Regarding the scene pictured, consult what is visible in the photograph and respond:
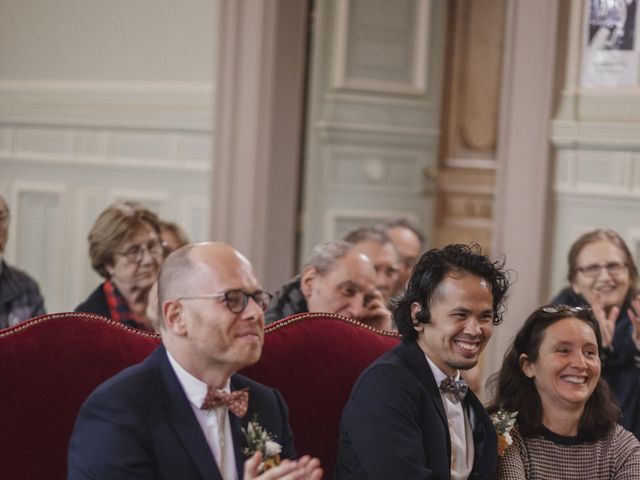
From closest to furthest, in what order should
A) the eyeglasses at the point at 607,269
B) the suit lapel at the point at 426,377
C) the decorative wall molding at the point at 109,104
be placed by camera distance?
the suit lapel at the point at 426,377 < the eyeglasses at the point at 607,269 < the decorative wall molding at the point at 109,104

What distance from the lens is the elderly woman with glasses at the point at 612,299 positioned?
11.9ft

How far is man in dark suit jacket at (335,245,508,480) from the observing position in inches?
95.1

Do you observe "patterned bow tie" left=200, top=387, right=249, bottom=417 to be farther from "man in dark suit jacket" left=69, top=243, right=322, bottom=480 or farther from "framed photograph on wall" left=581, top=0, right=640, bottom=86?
"framed photograph on wall" left=581, top=0, right=640, bottom=86

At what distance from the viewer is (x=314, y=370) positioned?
2865mm

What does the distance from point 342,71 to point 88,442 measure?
3914 millimetres

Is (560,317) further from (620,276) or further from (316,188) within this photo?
(316,188)

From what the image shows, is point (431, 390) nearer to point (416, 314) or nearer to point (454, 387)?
point (454, 387)

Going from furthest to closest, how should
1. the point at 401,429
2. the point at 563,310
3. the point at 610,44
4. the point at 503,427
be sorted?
the point at 610,44 < the point at 563,310 < the point at 503,427 < the point at 401,429

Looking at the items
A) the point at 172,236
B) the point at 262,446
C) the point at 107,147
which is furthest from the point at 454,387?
the point at 107,147

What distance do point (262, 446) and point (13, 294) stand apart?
6.51 ft

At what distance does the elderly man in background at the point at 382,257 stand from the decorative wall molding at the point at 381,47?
5.81ft

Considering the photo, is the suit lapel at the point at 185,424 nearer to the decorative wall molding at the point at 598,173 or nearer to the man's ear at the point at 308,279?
the man's ear at the point at 308,279

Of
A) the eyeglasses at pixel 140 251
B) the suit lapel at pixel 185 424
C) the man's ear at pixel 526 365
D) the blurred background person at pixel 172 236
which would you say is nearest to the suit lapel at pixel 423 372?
the man's ear at pixel 526 365

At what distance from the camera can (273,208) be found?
18.3 feet
